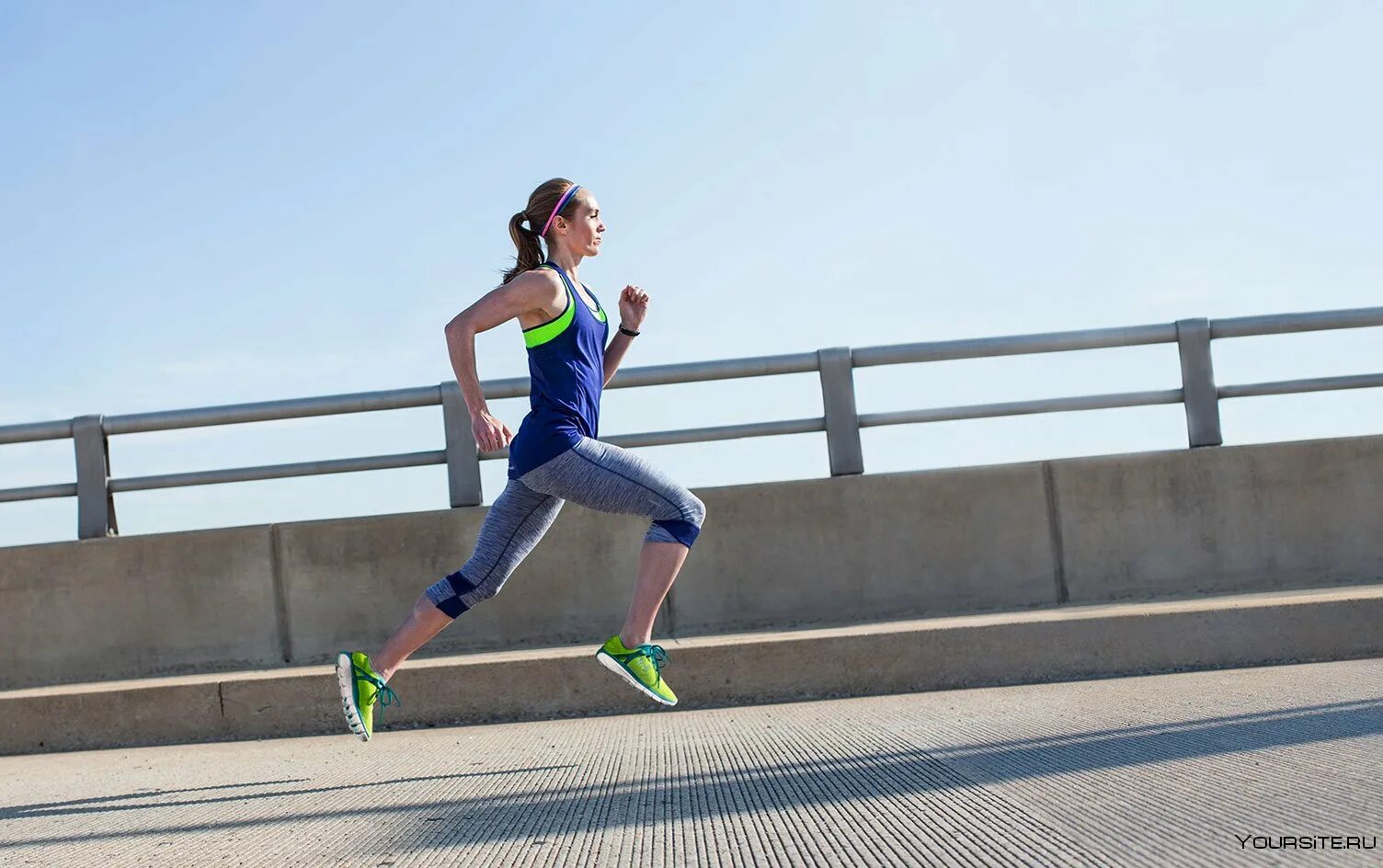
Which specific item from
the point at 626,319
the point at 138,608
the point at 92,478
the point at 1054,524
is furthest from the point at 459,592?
the point at 1054,524

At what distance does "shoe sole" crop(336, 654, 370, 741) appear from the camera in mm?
4805

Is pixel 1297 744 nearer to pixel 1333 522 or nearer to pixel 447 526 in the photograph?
pixel 1333 522

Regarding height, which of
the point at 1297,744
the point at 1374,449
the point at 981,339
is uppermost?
the point at 981,339

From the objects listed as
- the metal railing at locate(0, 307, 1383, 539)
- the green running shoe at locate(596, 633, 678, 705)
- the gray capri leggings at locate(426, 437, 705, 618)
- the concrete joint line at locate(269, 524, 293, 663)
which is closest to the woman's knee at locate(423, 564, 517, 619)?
the gray capri leggings at locate(426, 437, 705, 618)

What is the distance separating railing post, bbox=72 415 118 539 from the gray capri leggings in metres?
3.38

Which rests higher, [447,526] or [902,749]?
[447,526]

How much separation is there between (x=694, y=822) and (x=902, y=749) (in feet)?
4.04

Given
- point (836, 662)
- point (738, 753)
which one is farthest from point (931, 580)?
point (738, 753)

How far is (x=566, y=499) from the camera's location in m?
4.93

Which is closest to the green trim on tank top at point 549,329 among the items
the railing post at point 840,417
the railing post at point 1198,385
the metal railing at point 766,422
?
the metal railing at point 766,422

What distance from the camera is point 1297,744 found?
13.2 feet

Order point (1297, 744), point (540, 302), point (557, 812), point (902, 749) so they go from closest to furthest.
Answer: point (557, 812) → point (1297, 744) → point (902, 749) → point (540, 302)

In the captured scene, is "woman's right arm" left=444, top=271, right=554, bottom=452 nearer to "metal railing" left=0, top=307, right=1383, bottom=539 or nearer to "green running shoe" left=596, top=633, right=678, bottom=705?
"green running shoe" left=596, top=633, right=678, bottom=705

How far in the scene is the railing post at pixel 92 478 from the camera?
7.56 metres
